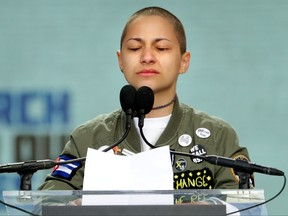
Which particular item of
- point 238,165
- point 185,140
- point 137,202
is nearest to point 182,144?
point 185,140

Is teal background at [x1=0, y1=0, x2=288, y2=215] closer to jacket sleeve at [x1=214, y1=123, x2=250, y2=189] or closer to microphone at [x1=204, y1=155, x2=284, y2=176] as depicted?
jacket sleeve at [x1=214, y1=123, x2=250, y2=189]

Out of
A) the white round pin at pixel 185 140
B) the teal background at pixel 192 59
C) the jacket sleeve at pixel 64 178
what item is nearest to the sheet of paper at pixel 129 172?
the jacket sleeve at pixel 64 178

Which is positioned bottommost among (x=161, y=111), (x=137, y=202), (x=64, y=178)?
(x=137, y=202)

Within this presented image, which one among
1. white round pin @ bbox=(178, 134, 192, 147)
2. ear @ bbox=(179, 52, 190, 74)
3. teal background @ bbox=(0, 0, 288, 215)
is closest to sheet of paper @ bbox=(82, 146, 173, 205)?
white round pin @ bbox=(178, 134, 192, 147)

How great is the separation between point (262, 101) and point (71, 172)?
140 cm

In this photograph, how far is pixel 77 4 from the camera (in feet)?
11.1

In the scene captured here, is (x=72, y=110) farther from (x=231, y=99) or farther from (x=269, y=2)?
(x=269, y=2)

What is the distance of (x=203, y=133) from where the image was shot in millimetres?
2262

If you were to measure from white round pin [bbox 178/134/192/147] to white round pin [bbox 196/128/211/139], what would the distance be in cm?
3

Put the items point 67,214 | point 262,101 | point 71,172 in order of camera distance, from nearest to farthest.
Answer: point 67,214, point 71,172, point 262,101

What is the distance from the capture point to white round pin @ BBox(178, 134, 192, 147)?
7.38 ft

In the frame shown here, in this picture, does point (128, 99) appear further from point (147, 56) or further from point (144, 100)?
point (147, 56)

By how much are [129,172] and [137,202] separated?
0.17 meters

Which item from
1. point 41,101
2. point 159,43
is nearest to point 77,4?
point 41,101
